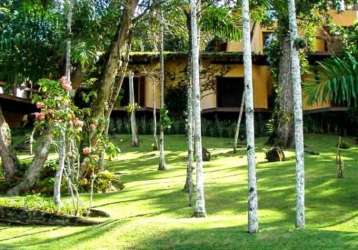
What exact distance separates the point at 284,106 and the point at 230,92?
8.50 metres

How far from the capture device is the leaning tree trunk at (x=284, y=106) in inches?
969

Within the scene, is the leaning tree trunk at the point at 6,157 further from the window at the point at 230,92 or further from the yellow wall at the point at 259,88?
the window at the point at 230,92

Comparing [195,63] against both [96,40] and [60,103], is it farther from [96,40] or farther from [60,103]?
[96,40]

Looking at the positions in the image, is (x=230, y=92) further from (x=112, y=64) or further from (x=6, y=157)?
(x=6, y=157)

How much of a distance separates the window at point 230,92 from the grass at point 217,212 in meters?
9.87

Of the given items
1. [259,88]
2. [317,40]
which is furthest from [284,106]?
[317,40]

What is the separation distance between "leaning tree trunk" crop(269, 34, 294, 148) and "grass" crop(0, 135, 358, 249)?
1.84 meters

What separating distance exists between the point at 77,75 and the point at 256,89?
59.2 feet

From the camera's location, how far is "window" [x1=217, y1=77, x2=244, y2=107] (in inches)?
Answer: 1292

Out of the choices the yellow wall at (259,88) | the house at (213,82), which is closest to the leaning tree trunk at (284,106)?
the house at (213,82)

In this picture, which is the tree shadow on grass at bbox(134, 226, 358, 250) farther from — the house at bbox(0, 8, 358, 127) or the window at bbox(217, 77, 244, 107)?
the window at bbox(217, 77, 244, 107)

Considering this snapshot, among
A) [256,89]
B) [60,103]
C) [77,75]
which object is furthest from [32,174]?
[256,89]

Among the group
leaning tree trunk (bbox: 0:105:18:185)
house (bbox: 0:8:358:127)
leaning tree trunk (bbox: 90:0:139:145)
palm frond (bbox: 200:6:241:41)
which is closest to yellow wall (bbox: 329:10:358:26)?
house (bbox: 0:8:358:127)

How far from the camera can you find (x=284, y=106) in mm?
24875
